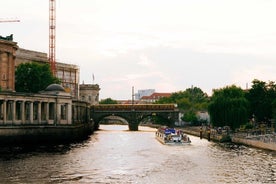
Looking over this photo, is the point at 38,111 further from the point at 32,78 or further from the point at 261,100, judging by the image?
the point at 261,100

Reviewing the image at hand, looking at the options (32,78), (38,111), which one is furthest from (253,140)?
(32,78)

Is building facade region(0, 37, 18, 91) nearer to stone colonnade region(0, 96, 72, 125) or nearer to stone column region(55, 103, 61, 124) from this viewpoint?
stone colonnade region(0, 96, 72, 125)

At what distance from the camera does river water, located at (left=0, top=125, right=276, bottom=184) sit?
5812cm

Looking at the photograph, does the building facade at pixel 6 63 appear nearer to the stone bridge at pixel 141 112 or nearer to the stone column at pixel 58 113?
the stone column at pixel 58 113

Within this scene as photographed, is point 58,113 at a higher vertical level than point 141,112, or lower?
lower

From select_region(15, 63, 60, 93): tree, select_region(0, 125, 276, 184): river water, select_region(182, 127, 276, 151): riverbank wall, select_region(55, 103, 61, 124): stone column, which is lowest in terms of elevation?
select_region(0, 125, 276, 184): river water

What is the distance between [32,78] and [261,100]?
213 feet

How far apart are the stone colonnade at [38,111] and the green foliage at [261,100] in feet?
166

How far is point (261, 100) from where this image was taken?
142 meters

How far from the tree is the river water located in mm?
53913

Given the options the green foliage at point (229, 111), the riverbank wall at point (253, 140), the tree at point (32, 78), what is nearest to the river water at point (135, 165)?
the riverbank wall at point (253, 140)

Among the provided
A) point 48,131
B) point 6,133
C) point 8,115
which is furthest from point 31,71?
point 6,133

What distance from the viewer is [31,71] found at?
486 feet

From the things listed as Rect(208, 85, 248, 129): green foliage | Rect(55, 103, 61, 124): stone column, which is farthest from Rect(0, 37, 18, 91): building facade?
Rect(208, 85, 248, 129): green foliage
